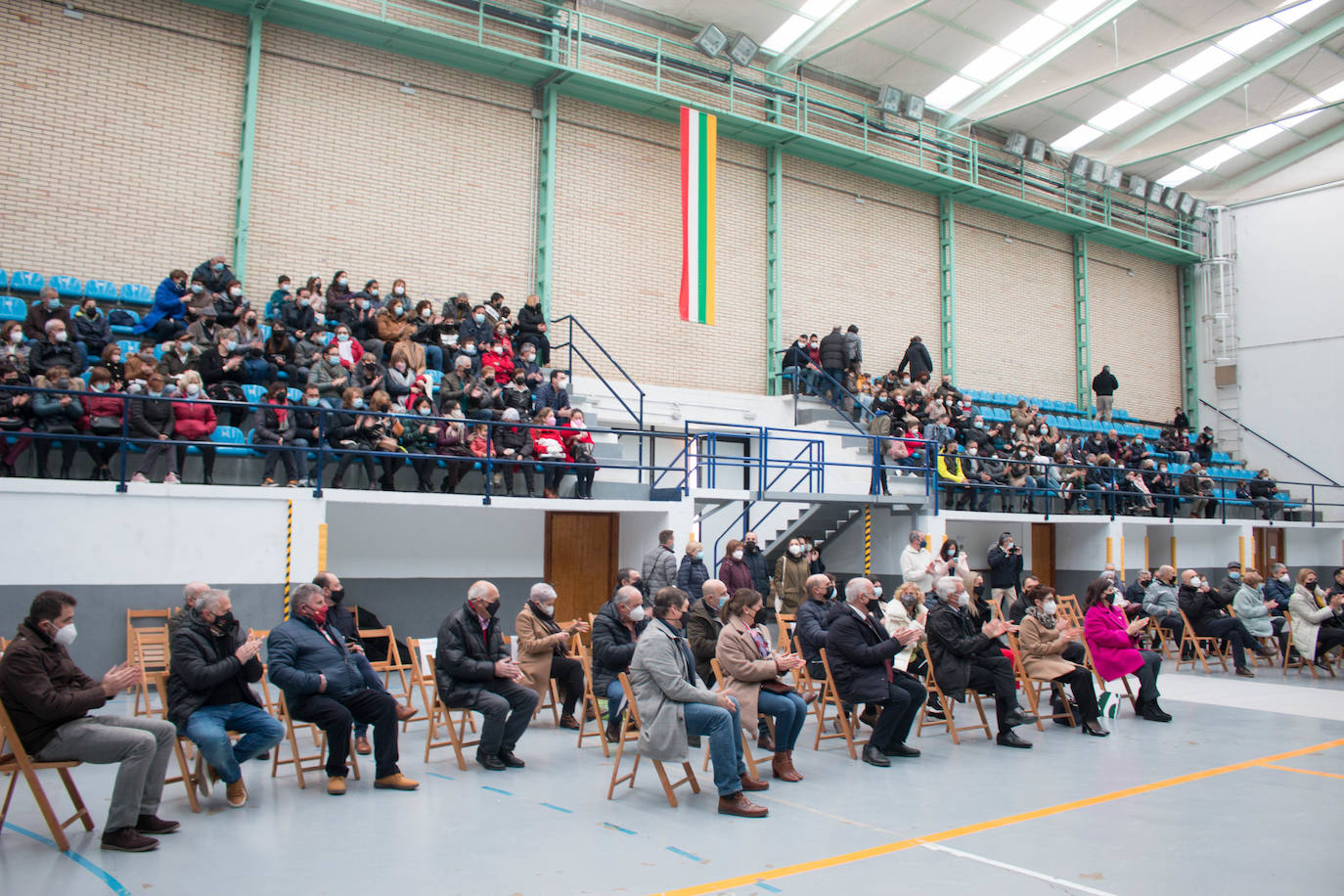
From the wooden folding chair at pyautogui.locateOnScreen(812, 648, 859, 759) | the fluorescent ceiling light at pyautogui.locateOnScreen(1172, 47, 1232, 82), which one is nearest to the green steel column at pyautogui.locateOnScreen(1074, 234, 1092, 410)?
the fluorescent ceiling light at pyautogui.locateOnScreen(1172, 47, 1232, 82)

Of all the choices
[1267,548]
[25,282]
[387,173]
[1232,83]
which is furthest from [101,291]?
[1267,548]

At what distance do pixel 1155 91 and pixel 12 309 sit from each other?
77.1 ft

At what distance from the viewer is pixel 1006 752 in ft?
27.7

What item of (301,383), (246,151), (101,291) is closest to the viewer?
(301,383)

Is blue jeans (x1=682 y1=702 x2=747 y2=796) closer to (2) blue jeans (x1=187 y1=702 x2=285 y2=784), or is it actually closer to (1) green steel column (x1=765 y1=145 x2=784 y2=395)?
(2) blue jeans (x1=187 y1=702 x2=285 y2=784)

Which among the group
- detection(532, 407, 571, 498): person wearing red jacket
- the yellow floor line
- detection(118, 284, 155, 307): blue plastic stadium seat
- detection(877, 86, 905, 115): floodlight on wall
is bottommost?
the yellow floor line

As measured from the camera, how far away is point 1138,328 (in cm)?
2833

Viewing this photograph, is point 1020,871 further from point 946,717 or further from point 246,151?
point 246,151

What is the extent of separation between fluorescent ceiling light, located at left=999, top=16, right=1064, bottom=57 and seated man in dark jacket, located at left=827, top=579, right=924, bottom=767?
1716 centimetres

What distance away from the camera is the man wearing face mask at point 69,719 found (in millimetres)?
5469

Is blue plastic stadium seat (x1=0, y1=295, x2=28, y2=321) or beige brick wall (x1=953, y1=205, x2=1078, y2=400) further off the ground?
beige brick wall (x1=953, y1=205, x2=1078, y2=400)

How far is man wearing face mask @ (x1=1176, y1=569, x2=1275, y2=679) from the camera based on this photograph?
44.1 ft

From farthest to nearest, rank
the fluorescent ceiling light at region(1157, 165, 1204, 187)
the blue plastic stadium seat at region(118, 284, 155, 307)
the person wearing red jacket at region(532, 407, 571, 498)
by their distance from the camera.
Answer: the fluorescent ceiling light at region(1157, 165, 1204, 187), the blue plastic stadium seat at region(118, 284, 155, 307), the person wearing red jacket at region(532, 407, 571, 498)

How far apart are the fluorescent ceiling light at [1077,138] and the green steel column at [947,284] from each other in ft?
13.1
